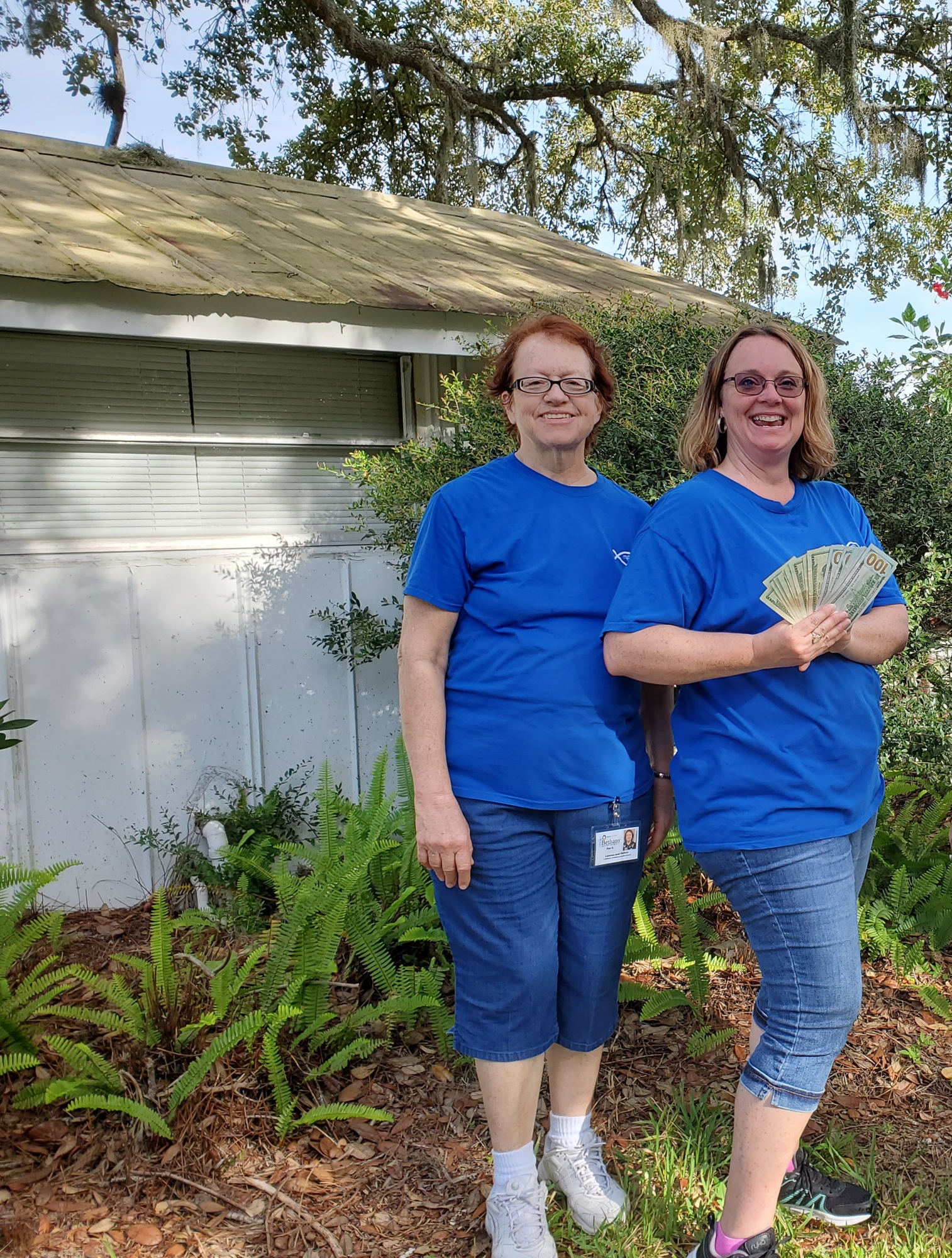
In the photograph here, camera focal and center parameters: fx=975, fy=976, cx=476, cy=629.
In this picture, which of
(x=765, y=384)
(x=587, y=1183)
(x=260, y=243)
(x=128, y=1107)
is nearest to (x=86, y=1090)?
(x=128, y=1107)

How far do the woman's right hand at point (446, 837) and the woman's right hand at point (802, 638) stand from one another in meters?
0.75

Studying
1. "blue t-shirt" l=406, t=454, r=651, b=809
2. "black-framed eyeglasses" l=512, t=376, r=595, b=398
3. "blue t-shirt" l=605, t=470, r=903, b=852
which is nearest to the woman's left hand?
"blue t-shirt" l=406, t=454, r=651, b=809

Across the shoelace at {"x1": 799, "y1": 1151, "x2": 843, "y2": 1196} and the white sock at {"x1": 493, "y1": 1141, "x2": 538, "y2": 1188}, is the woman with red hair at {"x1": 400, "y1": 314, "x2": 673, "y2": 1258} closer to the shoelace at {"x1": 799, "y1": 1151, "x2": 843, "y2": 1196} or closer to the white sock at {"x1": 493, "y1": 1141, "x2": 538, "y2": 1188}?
the white sock at {"x1": 493, "y1": 1141, "x2": 538, "y2": 1188}

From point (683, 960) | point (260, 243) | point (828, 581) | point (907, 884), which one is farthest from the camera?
point (260, 243)

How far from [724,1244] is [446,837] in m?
1.05

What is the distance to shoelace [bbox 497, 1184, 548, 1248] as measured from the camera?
230 centimetres

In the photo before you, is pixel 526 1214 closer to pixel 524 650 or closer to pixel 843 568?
pixel 524 650

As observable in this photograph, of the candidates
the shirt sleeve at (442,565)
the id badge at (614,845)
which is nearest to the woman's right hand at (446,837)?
the id badge at (614,845)

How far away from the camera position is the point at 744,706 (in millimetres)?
2076

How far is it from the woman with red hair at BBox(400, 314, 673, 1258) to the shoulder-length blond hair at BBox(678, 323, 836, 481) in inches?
9.0

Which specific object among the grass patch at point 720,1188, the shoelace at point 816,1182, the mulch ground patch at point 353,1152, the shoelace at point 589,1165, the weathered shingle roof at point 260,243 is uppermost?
the weathered shingle roof at point 260,243

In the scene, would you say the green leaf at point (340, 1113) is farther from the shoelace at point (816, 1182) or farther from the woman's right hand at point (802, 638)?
the woman's right hand at point (802, 638)

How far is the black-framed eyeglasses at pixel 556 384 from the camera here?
92.2 inches

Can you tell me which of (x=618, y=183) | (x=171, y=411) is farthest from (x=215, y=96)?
(x=171, y=411)
